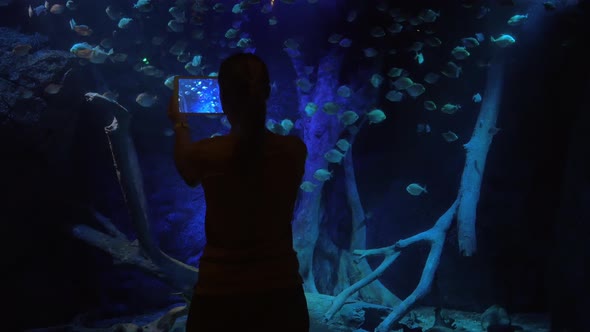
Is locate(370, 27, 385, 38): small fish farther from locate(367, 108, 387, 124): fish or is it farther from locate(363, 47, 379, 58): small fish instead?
locate(367, 108, 387, 124): fish

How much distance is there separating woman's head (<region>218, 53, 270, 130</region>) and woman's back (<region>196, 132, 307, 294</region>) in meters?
0.10

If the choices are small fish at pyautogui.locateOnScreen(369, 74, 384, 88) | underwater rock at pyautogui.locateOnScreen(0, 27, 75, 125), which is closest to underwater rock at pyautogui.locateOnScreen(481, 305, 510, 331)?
small fish at pyautogui.locateOnScreen(369, 74, 384, 88)

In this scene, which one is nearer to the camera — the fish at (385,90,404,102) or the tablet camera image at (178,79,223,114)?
the tablet camera image at (178,79,223,114)

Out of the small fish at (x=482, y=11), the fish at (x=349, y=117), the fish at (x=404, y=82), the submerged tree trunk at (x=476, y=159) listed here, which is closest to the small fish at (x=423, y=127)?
the submerged tree trunk at (x=476, y=159)

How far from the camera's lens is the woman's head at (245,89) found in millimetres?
1730

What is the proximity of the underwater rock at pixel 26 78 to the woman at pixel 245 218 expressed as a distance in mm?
7402

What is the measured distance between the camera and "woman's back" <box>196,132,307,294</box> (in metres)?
1.67

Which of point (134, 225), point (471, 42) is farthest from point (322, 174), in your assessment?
point (471, 42)

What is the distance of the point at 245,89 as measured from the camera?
1.73 meters

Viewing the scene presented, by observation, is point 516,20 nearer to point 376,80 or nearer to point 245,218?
point 376,80

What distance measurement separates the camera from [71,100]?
27.1ft

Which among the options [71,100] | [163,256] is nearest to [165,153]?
[71,100]

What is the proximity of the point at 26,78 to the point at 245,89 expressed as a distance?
790cm

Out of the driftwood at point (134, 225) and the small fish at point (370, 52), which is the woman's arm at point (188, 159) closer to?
the driftwood at point (134, 225)
